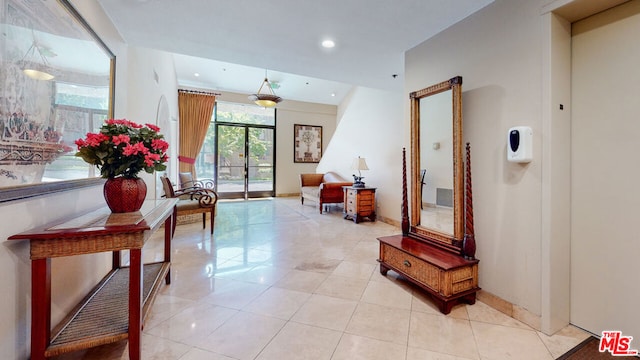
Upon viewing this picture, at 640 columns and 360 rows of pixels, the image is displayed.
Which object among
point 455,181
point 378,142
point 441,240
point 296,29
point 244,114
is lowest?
point 441,240

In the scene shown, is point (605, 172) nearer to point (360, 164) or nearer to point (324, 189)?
point (360, 164)

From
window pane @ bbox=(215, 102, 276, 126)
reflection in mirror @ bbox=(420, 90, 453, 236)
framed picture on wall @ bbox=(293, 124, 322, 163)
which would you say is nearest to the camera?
reflection in mirror @ bbox=(420, 90, 453, 236)

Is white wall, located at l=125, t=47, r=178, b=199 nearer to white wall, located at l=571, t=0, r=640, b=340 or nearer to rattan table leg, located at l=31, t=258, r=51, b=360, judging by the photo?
rattan table leg, located at l=31, t=258, r=51, b=360

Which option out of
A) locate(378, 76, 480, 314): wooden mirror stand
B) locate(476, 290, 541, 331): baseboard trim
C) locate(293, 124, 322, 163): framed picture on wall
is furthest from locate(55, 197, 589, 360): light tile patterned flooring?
locate(293, 124, 322, 163): framed picture on wall

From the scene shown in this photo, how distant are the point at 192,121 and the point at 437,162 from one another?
6.55 metres

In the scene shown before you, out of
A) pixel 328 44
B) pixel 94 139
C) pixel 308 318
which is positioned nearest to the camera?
pixel 94 139

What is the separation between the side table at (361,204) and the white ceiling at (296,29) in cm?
222

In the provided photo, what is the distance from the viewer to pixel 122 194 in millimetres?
1583

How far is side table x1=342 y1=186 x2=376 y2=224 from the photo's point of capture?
5.07 meters

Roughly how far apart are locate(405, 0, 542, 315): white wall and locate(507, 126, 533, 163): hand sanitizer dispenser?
5 centimetres

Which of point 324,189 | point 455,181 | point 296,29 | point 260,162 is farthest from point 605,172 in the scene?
point 260,162

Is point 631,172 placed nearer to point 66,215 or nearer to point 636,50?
point 636,50

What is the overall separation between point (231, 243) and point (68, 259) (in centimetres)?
208

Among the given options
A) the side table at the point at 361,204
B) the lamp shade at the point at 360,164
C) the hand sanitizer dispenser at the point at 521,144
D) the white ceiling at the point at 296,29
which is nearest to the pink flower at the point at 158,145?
the white ceiling at the point at 296,29
